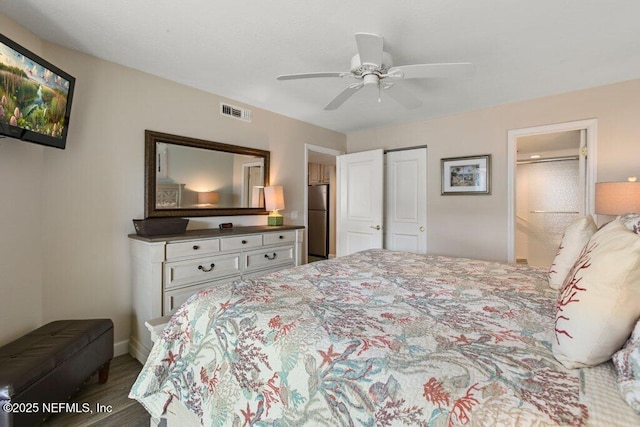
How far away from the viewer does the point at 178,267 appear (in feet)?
7.45

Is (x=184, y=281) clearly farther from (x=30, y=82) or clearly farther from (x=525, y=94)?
(x=525, y=94)

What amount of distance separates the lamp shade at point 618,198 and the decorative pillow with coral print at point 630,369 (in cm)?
221

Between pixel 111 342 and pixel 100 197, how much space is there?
111cm

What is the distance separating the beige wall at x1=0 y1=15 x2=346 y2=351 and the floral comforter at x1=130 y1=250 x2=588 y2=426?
4.59ft

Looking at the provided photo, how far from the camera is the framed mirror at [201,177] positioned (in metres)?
2.55

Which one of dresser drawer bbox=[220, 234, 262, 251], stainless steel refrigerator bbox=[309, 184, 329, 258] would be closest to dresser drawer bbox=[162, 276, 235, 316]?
dresser drawer bbox=[220, 234, 262, 251]

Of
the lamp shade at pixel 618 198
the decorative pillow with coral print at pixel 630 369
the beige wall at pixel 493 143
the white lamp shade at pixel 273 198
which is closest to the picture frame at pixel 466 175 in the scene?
the beige wall at pixel 493 143

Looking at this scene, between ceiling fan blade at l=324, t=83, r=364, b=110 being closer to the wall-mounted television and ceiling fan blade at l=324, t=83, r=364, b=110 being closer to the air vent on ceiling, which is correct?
the air vent on ceiling

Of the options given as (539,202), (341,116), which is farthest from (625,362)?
(539,202)

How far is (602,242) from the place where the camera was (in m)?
0.87

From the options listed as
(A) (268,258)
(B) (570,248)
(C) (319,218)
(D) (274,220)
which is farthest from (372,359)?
(C) (319,218)

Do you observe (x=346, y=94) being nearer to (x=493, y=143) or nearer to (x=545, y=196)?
(x=493, y=143)

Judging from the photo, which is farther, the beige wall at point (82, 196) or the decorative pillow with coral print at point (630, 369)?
the beige wall at point (82, 196)

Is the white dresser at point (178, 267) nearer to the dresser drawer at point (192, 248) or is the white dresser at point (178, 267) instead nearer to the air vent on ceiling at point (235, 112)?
the dresser drawer at point (192, 248)
